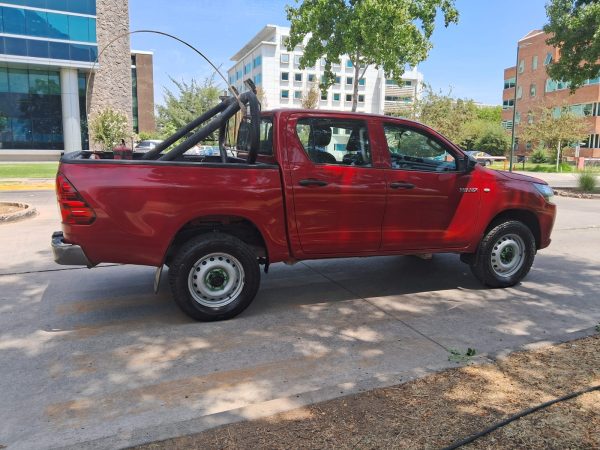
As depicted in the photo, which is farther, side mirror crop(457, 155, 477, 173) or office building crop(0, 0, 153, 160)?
office building crop(0, 0, 153, 160)

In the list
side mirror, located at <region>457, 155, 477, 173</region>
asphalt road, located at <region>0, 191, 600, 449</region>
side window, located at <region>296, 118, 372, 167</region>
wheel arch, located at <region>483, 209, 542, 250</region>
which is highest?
side window, located at <region>296, 118, 372, 167</region>

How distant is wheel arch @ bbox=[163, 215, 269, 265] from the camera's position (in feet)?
15.3

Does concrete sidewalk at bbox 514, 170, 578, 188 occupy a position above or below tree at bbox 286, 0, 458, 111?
below

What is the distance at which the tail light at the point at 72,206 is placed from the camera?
13.8ft

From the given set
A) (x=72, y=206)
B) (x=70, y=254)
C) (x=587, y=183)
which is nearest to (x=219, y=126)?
(x=72, y=206)

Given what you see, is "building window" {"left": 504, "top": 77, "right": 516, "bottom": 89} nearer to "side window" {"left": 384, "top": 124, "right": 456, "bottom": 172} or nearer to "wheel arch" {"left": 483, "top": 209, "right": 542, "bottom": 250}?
"wheel arch" {"left": 483, "top": 209, "right": 542, "bottom": 250}

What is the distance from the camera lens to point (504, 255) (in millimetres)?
5953

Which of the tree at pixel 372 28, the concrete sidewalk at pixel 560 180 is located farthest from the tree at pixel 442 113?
the tree at pixel 372 28

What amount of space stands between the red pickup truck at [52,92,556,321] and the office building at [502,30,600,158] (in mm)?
47082

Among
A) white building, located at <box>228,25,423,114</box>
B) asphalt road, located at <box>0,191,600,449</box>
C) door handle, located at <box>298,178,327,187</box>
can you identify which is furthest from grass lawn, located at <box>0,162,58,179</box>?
white building, located at <box>228,25,423,114</box>

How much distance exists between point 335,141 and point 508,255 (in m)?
2.63

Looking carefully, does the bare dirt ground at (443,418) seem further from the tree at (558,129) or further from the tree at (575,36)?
the tree at (558,129)

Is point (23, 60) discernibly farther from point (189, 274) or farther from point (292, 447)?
point (292, 447)

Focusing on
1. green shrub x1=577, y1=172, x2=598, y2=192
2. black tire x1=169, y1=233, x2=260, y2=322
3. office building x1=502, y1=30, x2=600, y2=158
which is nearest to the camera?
black tire x1=169, y1=233, x2=260, y2=322
